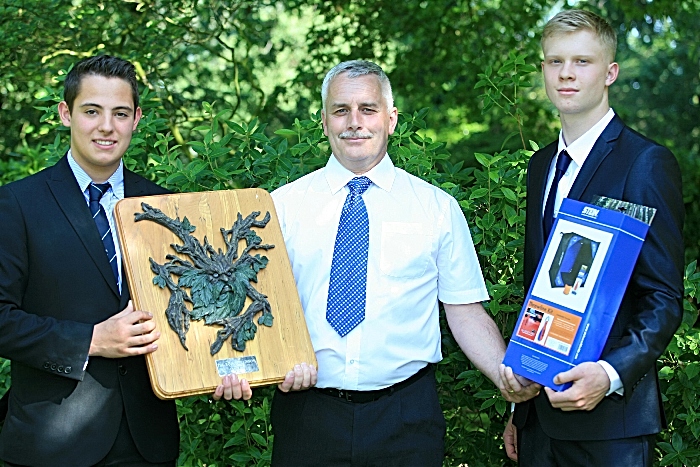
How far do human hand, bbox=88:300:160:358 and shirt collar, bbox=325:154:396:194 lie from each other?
3.09 feet

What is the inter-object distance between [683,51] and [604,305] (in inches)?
713

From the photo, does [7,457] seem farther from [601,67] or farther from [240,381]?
[601,67]

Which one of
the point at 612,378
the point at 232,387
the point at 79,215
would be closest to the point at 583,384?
the point at 612,378

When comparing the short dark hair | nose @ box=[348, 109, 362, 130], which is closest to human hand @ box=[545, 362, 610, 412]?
nose @ box=[348, 109, 362, 130]

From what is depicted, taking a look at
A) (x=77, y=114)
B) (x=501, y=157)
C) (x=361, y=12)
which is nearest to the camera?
(x=77, y=114)

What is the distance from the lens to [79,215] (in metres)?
3.16

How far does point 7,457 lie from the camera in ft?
10.3

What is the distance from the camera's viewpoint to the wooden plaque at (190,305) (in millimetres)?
3059

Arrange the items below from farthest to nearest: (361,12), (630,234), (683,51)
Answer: (683,51) → (361,12) → (630,234)

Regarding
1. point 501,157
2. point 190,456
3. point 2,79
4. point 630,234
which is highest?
point 2,79

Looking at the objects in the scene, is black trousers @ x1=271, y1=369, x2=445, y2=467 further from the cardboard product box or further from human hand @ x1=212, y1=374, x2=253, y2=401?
the cardboard product box

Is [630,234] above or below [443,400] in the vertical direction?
above

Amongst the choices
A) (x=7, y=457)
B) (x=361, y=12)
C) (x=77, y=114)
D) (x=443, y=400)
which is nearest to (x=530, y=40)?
(x=361, y=12)

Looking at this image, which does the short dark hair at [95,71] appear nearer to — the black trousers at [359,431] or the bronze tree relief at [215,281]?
the bronze tree relief at [215,281]
